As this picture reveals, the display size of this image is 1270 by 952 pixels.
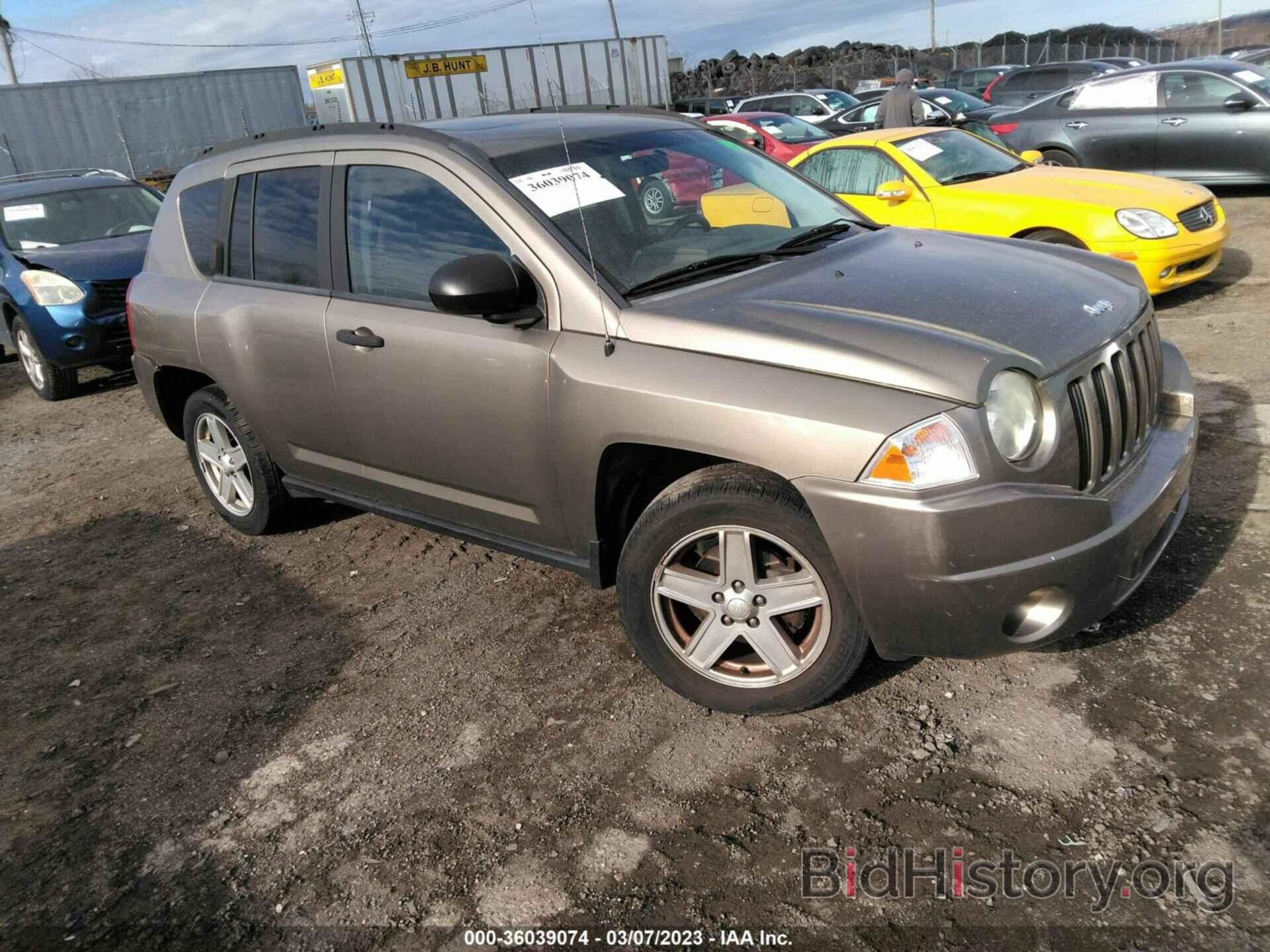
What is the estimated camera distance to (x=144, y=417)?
24.7 ft

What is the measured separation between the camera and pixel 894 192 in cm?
654

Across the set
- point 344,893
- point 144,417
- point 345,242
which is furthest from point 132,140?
point 344,893

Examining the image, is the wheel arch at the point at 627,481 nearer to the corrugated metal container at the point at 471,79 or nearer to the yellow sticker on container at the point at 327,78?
the corrugated metal container at the point at 471,79

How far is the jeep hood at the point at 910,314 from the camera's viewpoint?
2.60 meters

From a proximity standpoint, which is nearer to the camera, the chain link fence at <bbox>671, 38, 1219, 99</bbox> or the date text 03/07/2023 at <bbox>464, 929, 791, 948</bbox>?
the date text 03/07/2023 at <bbox>464, 929, 791, 948</bbox>

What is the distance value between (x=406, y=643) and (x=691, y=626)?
1232 millimetres

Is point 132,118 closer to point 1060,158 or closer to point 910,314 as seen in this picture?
point 1060,158

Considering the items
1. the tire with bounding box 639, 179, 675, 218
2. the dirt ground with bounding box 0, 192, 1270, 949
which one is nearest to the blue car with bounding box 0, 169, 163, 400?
the dirt ground with bounding box 0, 192, 1270, 949

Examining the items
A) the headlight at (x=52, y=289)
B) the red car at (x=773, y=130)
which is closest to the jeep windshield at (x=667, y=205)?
the headlight at (x=52, y=289)

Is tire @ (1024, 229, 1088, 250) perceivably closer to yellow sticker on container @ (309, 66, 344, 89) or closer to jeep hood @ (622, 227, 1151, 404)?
jeep hood @ (622, 227, 1151, 404)

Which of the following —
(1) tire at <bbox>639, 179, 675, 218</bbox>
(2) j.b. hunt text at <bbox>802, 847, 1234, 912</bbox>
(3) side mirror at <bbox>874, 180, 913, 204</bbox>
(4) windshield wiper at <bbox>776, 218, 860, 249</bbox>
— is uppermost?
(1) tire at <bbox>639, 179, 675, 218</bbox>

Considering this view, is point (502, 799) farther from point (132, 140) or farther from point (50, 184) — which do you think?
point (132, 140)

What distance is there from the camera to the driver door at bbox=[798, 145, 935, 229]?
288 inches

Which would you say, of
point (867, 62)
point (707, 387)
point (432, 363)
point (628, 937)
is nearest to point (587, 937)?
point (628, 937)
